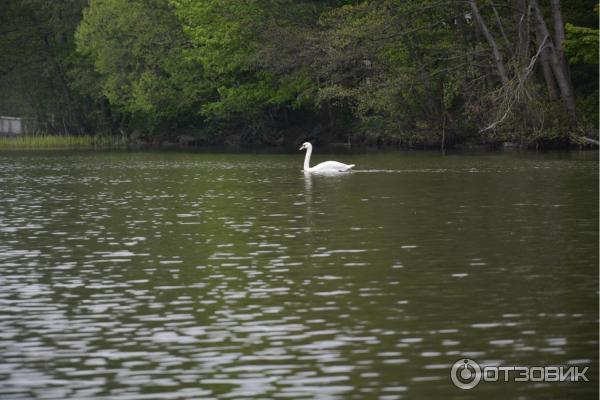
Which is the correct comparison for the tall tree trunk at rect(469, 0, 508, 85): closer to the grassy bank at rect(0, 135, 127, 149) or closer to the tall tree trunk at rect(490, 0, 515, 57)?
the tall tree trunk at rect(490, 0, 515, 57)

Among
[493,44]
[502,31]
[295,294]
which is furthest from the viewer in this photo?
[502,31]

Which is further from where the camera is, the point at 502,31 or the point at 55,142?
the point at 55,142

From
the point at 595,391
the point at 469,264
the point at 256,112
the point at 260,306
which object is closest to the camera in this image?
the point at 595,391

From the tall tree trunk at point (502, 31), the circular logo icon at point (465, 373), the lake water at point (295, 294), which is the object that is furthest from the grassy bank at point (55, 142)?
the circular logo icon at point (465, 373)

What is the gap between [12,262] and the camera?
1739 cm

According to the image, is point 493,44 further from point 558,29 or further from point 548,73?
point 548,73

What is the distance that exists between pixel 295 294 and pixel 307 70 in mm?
51374

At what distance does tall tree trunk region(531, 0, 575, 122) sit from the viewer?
53.1 metres

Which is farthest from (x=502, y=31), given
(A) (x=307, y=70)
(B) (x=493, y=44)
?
(A) (x=307, y=70)

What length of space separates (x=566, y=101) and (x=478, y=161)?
970cm

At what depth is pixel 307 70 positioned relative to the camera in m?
65.0

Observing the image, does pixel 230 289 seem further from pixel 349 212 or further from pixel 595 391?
pixel 349 212

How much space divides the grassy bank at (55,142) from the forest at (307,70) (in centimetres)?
268

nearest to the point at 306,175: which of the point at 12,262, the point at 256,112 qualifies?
the point at 12,262
